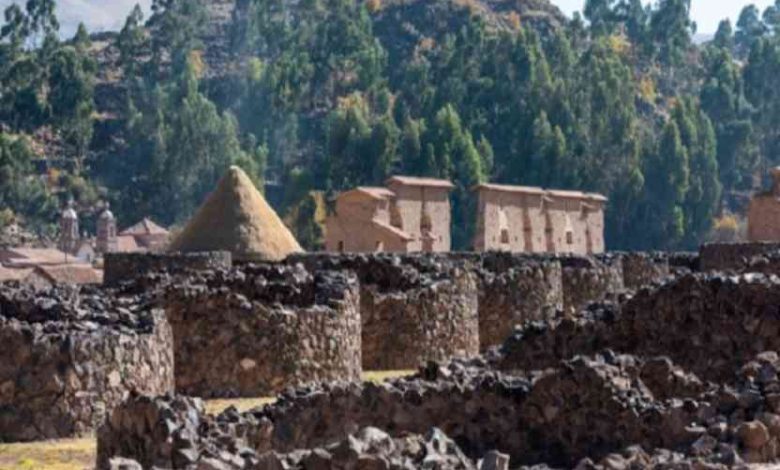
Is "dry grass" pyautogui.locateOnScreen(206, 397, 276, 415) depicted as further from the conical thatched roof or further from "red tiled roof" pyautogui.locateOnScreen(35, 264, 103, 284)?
"red tiled roof" pyautogui.locateOnScreen(35, 264, 103, 284)

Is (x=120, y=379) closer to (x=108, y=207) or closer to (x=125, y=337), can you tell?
(x=125, y=337)

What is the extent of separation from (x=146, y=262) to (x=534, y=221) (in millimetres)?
38975

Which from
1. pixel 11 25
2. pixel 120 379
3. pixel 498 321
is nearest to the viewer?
pixel 120 379

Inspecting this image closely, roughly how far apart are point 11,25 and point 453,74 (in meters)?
36.3

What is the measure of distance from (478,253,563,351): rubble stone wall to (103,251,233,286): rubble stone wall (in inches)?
219

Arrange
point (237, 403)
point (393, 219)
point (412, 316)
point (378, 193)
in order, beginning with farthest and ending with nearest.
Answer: point (393, 219)
point (378, 193)
point (412, 316)
point (237, 403)

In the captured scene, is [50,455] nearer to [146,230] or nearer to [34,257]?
[34,257]

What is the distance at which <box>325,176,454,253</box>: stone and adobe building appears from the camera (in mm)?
63156

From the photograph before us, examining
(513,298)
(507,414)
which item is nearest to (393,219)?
(513,298)

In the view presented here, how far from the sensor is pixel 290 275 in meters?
23.4

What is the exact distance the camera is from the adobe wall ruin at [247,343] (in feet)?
67.4

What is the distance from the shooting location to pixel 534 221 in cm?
7425

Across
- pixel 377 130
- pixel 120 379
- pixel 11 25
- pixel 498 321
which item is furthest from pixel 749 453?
pixel 11 25

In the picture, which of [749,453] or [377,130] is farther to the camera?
[377,130]
